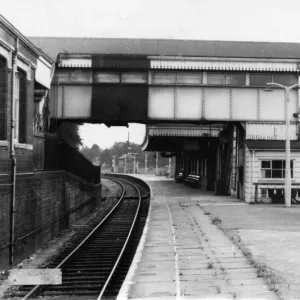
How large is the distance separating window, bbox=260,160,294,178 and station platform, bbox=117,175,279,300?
Answer: 381 inches

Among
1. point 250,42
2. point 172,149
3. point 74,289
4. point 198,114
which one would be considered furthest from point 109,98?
point 172,149

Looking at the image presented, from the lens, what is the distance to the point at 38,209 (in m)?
14.8

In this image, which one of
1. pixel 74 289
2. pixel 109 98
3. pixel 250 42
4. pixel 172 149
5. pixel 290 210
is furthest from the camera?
pixel 172 149

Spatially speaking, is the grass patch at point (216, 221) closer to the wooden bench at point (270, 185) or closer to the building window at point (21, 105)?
the building window at point (21, 105)

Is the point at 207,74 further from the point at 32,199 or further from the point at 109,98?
the point at 32,199

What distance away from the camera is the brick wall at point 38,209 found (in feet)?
38.4

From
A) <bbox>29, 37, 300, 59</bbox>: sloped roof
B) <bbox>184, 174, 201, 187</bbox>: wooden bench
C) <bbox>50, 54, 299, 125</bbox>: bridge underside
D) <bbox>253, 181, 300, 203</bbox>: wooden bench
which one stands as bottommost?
<bbox>184, 174, 201, 187</bbox>: wooden bench

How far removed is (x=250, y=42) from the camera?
25031 millimetres

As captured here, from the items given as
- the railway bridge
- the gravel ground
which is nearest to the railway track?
the gravel ground

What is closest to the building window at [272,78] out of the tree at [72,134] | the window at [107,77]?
the window at [107,77]

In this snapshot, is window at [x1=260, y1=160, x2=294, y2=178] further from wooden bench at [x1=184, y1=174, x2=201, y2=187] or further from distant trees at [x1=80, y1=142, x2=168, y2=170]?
distant trees at [x1=80, y1=142, x2=168, y2=170]

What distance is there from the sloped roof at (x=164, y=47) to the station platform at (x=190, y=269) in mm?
10875

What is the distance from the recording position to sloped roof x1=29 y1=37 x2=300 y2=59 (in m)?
23.8

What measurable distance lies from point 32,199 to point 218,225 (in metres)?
5.92
